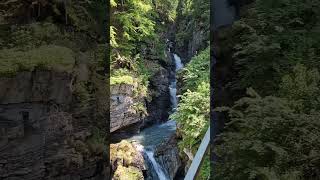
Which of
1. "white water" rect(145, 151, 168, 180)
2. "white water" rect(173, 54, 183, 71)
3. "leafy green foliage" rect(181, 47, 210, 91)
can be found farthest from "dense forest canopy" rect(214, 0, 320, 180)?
"white water" rect(173, 54, 183, 71)

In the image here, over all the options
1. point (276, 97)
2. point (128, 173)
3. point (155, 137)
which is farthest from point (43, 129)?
point (155, 137)

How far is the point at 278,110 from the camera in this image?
2686 millimetres

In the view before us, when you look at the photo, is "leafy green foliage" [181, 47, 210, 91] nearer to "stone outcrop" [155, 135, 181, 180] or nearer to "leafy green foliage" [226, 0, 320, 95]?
"stone outcrop" [155, 135, 181, 180]

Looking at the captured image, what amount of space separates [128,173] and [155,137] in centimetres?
272

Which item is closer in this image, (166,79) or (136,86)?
(136,86)

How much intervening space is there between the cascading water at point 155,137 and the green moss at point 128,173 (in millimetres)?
778

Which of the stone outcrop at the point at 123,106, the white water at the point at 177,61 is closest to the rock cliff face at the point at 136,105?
the stone outcrop at the point at 123,106

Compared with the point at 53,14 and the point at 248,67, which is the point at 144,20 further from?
the point at 248,67

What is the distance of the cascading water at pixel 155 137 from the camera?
7.80m

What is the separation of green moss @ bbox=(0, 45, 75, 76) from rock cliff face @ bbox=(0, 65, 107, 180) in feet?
0.24

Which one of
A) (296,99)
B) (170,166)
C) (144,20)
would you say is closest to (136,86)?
(144,20)

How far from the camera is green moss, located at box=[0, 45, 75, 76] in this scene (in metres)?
3.83

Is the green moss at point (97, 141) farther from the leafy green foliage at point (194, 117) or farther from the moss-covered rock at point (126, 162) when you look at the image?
the moss-covered rock at point (126, 162)

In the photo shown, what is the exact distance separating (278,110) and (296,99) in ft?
0.76
